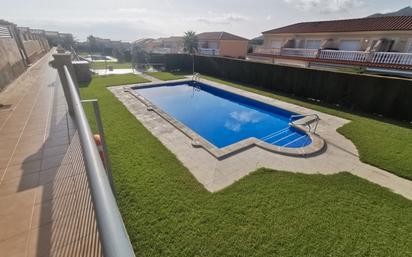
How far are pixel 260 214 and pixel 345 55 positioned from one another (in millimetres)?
18484

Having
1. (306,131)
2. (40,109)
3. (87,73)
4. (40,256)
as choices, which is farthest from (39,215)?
(87,73)

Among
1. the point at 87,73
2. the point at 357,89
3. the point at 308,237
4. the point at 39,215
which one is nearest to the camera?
the point at 39,215

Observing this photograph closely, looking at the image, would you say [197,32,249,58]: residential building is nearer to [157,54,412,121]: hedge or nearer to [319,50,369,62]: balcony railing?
[319,50,369,62]: balcony railing

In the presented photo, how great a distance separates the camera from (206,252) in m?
3.05

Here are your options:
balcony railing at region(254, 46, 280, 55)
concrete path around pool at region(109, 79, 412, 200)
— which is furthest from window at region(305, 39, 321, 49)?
concrete path around pool at region(109, 79, 412, 200)

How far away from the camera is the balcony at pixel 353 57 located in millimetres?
14164

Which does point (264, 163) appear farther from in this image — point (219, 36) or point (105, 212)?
point (219, 36)

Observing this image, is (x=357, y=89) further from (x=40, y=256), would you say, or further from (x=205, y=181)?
(x=40, y=256)

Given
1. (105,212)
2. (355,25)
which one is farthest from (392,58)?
(105,212)

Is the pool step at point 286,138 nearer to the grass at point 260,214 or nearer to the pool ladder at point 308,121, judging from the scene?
the pool ladder at point 308,121

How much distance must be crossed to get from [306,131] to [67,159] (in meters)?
7.52

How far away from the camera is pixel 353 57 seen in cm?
1658

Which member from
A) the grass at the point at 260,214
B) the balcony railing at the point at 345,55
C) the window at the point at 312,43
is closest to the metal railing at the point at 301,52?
the balcony railing at the point at 345,55

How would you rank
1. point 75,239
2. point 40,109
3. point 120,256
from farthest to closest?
1. point 40,109
2. point 75,239
3. point 120,256
